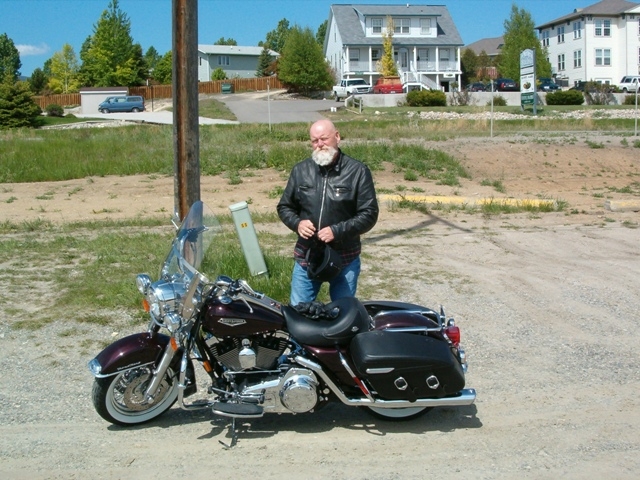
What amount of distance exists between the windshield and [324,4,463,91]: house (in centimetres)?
7306

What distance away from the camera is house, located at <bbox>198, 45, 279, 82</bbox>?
10125 cm

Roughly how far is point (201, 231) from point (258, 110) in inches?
1783

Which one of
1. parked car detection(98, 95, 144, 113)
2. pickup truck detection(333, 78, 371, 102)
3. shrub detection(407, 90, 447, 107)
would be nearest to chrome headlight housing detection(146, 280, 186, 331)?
shrub detection(407, 90, 447, 107)

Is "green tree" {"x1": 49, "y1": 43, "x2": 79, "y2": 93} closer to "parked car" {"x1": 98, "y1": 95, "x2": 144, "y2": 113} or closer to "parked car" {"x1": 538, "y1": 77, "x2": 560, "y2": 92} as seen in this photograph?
"parked car" {"x1": 98, "y1": 95, "x2": 144, "y2": 113}

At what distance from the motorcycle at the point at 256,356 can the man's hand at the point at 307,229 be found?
553mm

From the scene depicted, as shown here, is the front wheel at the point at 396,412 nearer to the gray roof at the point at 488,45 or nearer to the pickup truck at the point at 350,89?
the pickup truck at the point at 350,89

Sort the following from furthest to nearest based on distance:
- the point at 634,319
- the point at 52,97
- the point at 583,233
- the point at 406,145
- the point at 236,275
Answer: the point at 52,97 < the point at 406,145 < the point at 583,233 < the point at 236,275 < the point at 634,319

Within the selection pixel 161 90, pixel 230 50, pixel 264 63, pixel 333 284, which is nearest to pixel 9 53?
Answer: pixel 230 50

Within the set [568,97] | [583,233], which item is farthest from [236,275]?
[568,97]

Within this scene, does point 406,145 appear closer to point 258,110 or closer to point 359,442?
point 359,442

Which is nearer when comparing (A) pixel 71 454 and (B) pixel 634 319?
(A) pixel 71 454

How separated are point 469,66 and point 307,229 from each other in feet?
293

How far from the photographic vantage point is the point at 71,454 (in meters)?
5.00

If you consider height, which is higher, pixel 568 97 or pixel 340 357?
pixel 568 97
